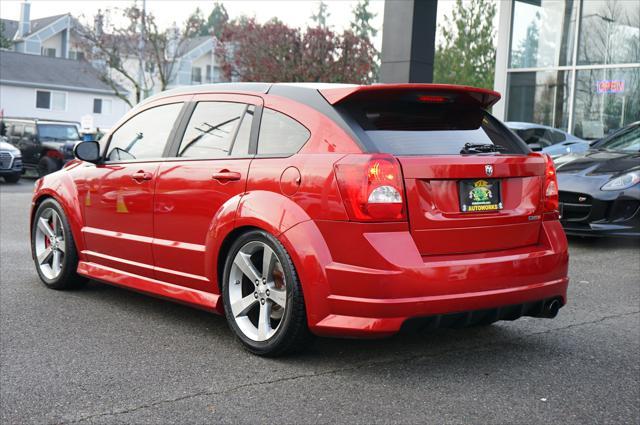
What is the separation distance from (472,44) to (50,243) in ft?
166

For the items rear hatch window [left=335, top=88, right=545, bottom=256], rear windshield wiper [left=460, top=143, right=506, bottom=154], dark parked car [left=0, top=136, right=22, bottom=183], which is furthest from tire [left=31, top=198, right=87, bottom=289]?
dark parked car [left=0, top=136, right=22, bottom=183]

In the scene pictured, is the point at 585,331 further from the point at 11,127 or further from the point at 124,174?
the point at 11,127

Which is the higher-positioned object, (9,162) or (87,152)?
(87,152)

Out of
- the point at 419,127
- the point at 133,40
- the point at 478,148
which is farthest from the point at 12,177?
the point at 133,40

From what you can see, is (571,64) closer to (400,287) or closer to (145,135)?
(145,135)

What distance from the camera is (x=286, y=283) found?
14.4 ft

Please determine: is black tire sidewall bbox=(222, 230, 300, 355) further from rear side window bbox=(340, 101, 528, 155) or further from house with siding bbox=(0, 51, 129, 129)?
house with siding bbox=(0, 51, 129, 129)

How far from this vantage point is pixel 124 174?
5.69 metres

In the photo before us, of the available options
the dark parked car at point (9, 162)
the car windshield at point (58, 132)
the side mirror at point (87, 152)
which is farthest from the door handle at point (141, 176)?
the car windshield at point (58, 132)

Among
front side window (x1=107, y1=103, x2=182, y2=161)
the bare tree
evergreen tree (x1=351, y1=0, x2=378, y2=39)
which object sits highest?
evergreen tree (x1=351, y1=0, x2=378, y2=39)

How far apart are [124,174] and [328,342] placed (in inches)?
75.5

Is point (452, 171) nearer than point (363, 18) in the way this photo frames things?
Yes

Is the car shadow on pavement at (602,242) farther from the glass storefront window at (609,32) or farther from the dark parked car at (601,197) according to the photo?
the glass storefront window at (609,32)

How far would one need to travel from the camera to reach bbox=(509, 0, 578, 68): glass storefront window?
2014 centimetres
